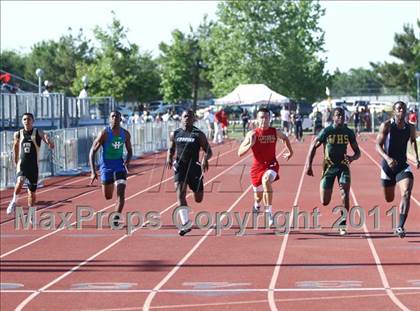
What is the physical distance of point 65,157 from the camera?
30.5 m

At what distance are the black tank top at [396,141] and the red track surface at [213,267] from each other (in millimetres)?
1634

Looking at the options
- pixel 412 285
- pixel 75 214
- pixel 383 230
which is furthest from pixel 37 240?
pixel 412 285

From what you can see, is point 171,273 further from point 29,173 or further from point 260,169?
point 29,173

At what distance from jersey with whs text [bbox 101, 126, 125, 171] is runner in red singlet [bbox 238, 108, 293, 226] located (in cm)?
186

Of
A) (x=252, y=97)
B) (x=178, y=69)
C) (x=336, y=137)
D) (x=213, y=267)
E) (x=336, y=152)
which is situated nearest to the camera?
(x=213, y=267)

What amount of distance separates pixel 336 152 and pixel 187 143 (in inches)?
92.0

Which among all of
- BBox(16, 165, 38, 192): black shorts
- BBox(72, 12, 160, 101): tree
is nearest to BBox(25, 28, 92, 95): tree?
BBox(72, 12, 160, 101): tree

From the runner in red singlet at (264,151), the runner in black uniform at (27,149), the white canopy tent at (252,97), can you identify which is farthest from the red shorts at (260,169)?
the white canopy tent at (252,97)

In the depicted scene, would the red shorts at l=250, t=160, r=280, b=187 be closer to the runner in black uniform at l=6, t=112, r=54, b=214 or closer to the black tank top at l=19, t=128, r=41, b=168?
the runner in black uniform at l=6, t=112, r=54, b=214

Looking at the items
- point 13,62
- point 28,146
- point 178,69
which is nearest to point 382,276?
point 28,146

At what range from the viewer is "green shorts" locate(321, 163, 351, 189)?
1513cm

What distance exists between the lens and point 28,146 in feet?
59.2

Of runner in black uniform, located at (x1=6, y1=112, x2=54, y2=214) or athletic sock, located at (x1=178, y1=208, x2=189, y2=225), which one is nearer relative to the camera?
athletic sock, located at (x1=178, y1=208, x2=189, y2=225)

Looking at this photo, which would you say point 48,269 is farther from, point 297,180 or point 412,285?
point 297,180
